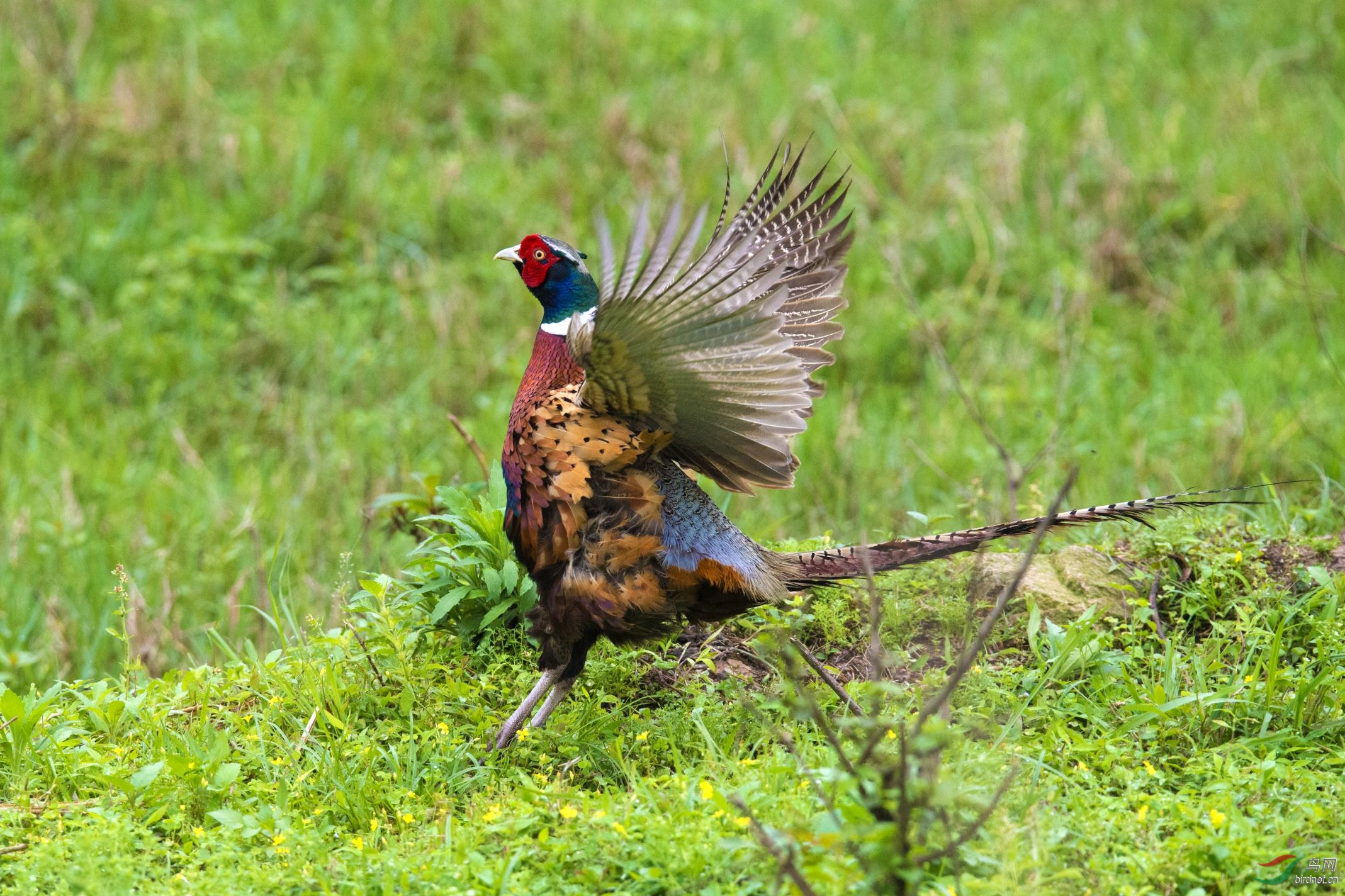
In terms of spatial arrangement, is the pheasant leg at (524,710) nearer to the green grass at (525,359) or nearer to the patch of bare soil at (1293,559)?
the green grass at (525,359)

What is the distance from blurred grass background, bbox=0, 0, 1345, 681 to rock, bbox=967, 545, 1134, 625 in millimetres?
865

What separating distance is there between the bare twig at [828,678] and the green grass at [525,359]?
0.14 m

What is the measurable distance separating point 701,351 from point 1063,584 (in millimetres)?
1434

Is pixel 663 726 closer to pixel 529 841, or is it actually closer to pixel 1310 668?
pixel 529 841

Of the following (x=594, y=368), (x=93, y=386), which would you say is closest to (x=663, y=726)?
(x=594, y=368)

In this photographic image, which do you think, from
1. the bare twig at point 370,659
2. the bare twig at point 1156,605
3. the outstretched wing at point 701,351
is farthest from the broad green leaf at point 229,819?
the bare twig at point 1156,605

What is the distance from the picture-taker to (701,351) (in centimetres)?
349

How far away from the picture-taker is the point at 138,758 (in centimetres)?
360

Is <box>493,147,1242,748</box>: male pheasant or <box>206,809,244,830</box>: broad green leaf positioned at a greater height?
<box>493,147,1242,748</box>: male pheasant

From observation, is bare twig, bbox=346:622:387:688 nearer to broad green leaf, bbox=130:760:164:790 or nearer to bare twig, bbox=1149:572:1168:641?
broad green leaf, bbox=130:760:164:790

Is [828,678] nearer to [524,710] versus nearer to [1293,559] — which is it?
[524,710]

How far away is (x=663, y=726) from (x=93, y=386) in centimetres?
453

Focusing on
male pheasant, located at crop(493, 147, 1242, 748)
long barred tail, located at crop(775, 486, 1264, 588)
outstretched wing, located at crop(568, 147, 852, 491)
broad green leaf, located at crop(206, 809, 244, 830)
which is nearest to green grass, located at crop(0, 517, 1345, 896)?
broad green leaf, located at crop(206, 809, 244, 830)

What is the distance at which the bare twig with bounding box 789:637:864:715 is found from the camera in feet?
11.8
